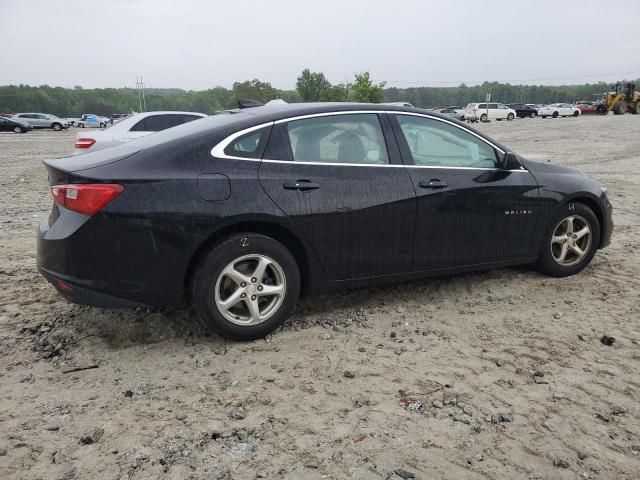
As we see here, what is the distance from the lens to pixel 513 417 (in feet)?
9.16

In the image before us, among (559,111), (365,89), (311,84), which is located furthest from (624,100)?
(311,84)

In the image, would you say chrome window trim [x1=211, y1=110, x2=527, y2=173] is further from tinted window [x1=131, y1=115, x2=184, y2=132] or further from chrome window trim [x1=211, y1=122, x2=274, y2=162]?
tinted window [x1=131, y1=115, x2=184, y2=132]

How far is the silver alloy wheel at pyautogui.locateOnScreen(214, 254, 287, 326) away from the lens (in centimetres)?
352

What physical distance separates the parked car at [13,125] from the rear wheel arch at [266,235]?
45.4 meters

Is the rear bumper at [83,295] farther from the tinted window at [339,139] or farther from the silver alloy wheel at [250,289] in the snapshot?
the tinted window at [339,139]

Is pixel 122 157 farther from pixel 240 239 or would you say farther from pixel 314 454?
pixel 314 454

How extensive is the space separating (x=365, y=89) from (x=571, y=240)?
252 feet

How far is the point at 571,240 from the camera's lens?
4844 millimetres

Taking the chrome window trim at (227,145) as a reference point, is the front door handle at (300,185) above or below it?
below

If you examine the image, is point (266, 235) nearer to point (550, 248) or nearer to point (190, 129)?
point (190, 129)

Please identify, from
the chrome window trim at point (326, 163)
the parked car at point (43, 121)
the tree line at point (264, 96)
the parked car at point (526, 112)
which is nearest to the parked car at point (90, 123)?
the parked car at point (43, 121)

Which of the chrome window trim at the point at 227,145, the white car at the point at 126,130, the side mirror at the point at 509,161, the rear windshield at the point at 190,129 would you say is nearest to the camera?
the chrome window trim at the point at 227,145

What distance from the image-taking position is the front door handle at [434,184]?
4070 mm

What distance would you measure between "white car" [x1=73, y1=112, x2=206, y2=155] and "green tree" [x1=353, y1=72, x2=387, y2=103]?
6895cm
